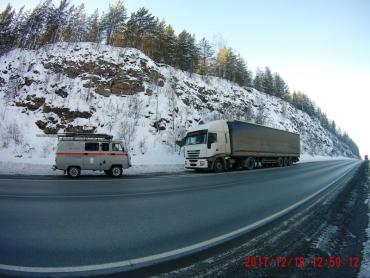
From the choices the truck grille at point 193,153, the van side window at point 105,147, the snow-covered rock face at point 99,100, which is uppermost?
the snow-covered rock face at point 99,100

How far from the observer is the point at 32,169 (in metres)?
18.2

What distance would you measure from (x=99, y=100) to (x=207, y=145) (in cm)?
2076

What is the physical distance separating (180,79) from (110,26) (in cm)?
2221

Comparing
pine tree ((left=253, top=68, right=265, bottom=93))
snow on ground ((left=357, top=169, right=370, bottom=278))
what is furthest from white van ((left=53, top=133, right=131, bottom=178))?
pine tree ((left=253, top=68, right=265, bottom=93))

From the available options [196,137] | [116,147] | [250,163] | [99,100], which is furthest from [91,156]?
[99,100]

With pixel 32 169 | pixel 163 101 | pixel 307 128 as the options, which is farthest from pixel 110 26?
pixel 307 128

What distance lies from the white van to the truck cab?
5.80m

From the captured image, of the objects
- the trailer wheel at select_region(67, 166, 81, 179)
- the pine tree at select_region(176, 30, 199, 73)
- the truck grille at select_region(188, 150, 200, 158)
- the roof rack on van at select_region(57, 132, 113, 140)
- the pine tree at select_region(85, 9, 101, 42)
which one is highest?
the pine tree at select_region(85, 9, 101, 42)

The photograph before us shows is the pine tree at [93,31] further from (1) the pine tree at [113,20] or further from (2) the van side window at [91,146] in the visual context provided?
(2) the van side window at [91,146]

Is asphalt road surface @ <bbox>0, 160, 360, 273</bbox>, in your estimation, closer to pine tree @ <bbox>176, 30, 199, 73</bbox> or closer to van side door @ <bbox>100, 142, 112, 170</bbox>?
van side door @ <bbox>100, 142, 112, 170</bbox>

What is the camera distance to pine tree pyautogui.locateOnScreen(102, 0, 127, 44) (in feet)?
186

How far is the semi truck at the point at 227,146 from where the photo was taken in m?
20.9

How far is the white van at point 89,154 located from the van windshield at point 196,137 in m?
Result: 6.16
